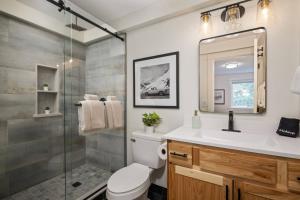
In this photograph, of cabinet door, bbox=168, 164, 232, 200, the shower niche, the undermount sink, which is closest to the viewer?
cabinet door, bbox=168, 164, 232, 200

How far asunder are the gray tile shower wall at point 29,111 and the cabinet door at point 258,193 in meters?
1.86

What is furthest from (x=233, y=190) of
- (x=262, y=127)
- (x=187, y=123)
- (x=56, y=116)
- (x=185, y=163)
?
(x=56, y=116)

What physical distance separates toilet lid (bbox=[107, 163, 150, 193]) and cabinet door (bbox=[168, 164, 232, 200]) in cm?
31

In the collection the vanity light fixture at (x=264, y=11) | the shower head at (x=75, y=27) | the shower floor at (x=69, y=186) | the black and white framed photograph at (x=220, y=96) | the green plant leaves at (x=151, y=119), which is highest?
the shower head at (x=75, y=27)

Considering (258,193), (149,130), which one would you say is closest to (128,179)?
(149,130)

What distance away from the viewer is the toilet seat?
1316 mm

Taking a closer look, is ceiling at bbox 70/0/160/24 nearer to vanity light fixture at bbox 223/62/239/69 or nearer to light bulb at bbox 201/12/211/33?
light bulb at bbox 201/12/211/33

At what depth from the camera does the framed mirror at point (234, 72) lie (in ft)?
4.58

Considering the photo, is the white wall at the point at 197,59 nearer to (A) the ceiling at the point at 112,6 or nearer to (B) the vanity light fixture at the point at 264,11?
(B) the vanity light fixture at the point at 264,11

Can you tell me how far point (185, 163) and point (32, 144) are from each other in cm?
197

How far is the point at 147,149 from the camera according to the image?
1770 mm

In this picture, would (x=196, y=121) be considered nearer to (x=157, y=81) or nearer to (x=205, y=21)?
(x=157, y=81)

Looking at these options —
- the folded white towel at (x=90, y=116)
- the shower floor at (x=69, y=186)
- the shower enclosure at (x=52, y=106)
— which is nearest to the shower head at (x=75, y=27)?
the shower enclosure at (x=52, y=106)

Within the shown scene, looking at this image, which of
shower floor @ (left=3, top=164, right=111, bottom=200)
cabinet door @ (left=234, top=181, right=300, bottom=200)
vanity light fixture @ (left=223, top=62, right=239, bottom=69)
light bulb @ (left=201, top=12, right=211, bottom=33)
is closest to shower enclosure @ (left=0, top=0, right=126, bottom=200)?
shower floor @ (left=3, top=164, right=111, bottom=200)
